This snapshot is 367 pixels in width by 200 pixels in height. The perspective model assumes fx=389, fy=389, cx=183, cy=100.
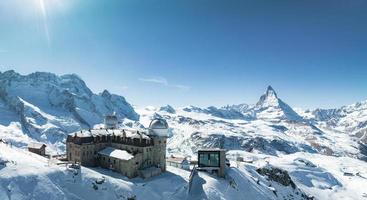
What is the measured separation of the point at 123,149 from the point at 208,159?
26.4m

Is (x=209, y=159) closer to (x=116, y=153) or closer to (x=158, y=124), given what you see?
(x=158, y=124)

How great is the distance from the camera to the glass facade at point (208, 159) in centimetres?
11144

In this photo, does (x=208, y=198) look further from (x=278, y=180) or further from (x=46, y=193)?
(x=278, y=180)

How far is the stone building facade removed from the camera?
92438 mm

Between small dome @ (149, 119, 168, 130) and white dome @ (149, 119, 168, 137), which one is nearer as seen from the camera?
white dome @ (149, 119, 168, 137)

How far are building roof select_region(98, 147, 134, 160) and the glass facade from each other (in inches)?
1038

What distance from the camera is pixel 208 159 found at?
112 meters

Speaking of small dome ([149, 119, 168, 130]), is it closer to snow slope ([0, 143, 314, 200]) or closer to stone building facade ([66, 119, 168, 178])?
stone building facade ([66, 119, 168, 178])

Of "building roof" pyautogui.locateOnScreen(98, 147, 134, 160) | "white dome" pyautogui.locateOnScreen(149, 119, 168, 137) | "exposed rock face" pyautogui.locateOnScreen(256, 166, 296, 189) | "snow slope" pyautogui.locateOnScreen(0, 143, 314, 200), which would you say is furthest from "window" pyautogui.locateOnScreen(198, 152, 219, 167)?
"exposed rock face" pyautogui.locateOnScreen(256, 166, 296, 189)

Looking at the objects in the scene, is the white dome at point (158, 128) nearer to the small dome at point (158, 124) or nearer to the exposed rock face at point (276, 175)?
the small dome at point (158, 124)

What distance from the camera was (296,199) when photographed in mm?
127562

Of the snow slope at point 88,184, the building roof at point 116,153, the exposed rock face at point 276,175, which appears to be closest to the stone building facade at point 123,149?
the building roof at point 116,153

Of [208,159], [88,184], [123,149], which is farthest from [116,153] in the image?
[208,159]

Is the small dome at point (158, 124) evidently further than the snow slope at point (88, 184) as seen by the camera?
Yes
